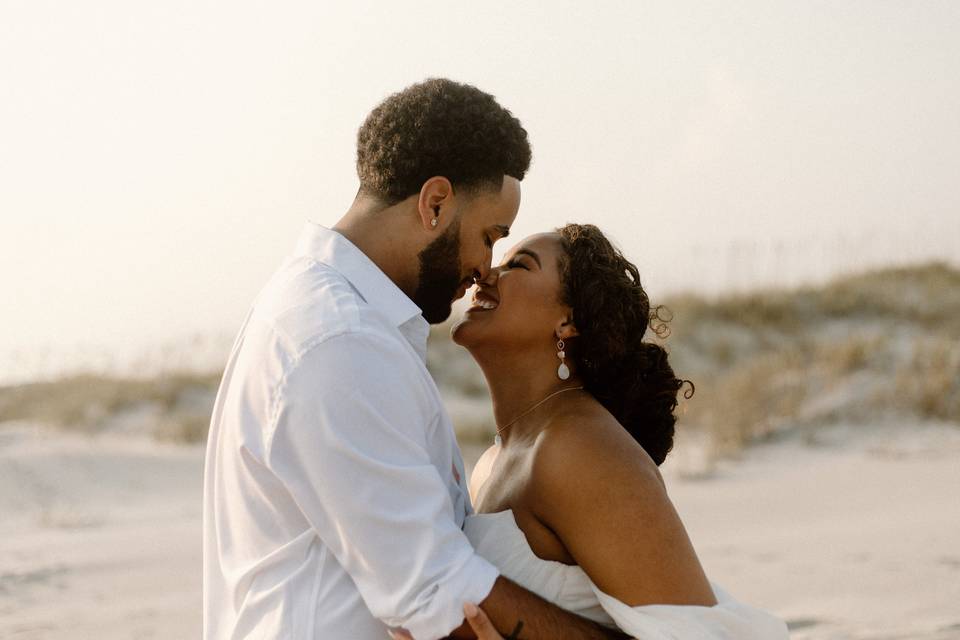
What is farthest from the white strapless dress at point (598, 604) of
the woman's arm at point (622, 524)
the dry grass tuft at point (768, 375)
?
the dry grass tuft at point (768, 375)

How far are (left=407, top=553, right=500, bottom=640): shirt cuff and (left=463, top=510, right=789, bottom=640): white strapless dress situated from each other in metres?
0.45

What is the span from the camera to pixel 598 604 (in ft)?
11.3

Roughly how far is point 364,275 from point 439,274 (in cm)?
33

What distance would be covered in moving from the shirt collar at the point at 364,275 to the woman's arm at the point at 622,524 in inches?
24.0

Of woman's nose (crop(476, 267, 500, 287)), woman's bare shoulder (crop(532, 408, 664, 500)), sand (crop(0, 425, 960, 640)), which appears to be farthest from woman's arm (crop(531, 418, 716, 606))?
sand (crop(0, 425, 960, 640))

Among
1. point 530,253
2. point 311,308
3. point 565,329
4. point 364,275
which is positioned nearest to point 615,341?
point 565,329

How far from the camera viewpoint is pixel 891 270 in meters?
20.6

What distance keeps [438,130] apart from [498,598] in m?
1.27

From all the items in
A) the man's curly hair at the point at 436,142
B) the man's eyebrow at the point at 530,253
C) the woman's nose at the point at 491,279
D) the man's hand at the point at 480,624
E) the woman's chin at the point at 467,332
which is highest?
the man's curly hair at the point at 436,142

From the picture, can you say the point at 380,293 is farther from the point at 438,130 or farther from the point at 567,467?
the point at 567,467

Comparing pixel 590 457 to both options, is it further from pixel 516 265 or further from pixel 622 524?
pixel 516 265

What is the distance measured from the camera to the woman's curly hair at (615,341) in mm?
3797

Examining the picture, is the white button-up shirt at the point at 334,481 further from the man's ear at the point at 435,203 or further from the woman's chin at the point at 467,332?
the woman's chin at the point at 467,332

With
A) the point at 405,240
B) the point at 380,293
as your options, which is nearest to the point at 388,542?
the point at 380,293
